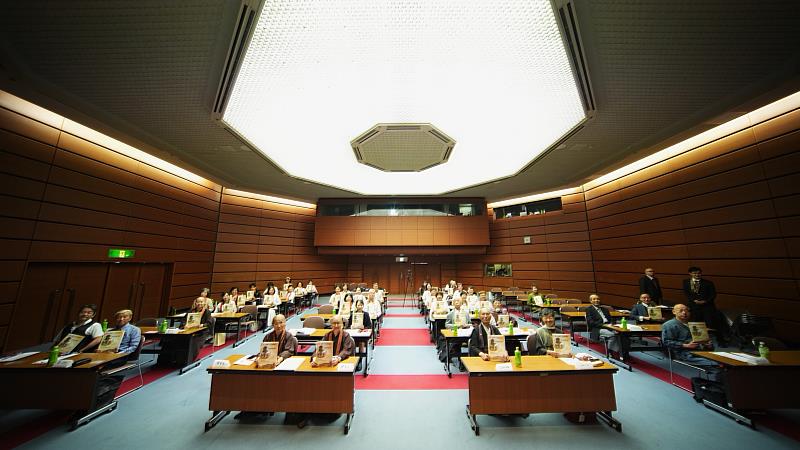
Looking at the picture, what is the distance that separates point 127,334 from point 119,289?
18.1ft

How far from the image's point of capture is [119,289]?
797 centimetres

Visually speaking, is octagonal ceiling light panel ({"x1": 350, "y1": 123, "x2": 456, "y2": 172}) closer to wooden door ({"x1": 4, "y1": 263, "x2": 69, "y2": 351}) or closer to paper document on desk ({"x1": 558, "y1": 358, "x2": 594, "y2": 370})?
paper document on desk ({"x1": 558, "y1": 358, "x2": 594, "y2": 370})

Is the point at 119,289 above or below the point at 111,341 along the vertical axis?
above

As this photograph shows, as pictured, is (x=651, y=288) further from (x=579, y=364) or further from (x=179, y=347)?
(x=179, y=347)

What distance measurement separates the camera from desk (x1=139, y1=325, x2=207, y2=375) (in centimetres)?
522

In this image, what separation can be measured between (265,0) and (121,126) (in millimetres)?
6028

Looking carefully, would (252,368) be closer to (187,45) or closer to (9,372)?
(9,372)

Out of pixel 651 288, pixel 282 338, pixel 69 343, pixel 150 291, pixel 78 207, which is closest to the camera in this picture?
pixel 69 343

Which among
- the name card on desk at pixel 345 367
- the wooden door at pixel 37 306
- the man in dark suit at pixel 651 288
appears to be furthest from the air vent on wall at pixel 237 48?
the man in dark suit at pixel 651 288

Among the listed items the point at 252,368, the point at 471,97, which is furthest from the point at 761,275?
the point at 252,368

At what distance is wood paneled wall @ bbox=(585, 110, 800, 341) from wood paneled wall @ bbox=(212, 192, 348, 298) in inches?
601

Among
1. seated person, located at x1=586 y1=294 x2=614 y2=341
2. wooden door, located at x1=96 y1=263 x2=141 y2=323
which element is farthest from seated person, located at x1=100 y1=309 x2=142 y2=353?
seated person, located at x1=586 y1=294 x2=614 y2=341

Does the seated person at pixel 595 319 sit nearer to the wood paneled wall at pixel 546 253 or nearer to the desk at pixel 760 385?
the desk at pixel 760 385

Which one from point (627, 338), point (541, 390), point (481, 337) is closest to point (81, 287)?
point (481, 337)
